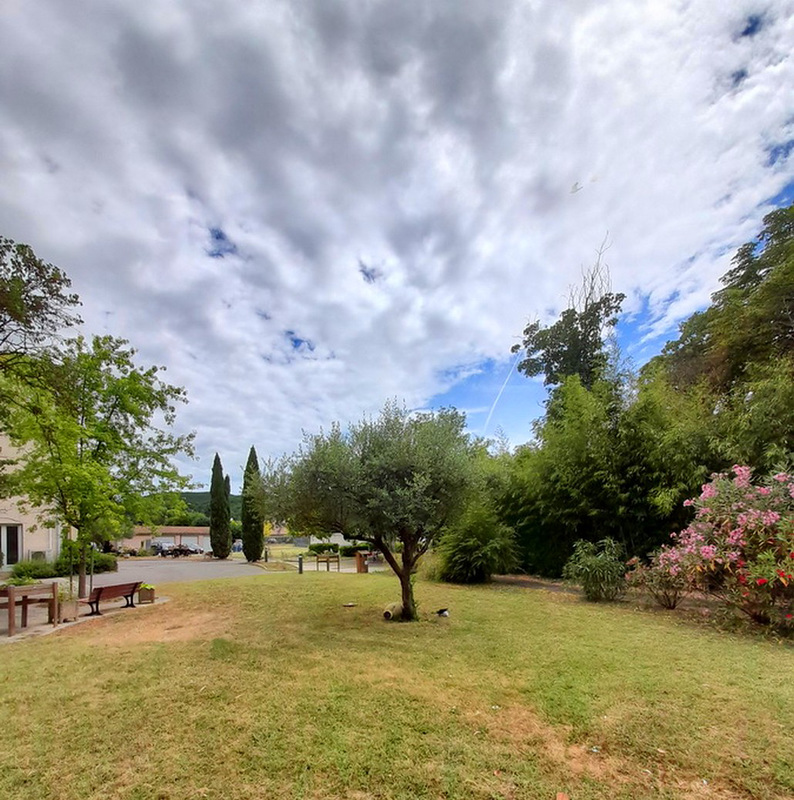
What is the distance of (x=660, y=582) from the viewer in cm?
714

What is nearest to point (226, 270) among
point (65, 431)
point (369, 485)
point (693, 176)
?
point (65, 431)

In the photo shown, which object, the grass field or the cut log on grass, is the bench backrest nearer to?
the grass field

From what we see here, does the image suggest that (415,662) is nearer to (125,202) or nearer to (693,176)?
(125,202)

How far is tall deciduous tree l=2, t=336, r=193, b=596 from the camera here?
28.4 feet

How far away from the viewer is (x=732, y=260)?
14.7 m

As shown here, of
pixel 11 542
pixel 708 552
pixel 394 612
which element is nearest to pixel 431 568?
pixel 394 612

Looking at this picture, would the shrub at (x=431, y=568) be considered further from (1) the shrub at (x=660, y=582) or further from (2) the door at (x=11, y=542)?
(2) the door at (x=11, y=542)

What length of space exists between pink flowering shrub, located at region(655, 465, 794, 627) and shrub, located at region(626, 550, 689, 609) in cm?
24

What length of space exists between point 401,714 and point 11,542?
2126 cm

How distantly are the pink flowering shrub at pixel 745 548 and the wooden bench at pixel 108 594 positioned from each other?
9.64m

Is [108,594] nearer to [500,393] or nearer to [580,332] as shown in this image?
[500,393]

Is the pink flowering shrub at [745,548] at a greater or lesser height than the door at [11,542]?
greater

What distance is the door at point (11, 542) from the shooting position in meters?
17.2

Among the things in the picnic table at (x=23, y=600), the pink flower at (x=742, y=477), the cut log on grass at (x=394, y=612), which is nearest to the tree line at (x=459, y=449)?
the cut log on grass at (x=394, y=612)
